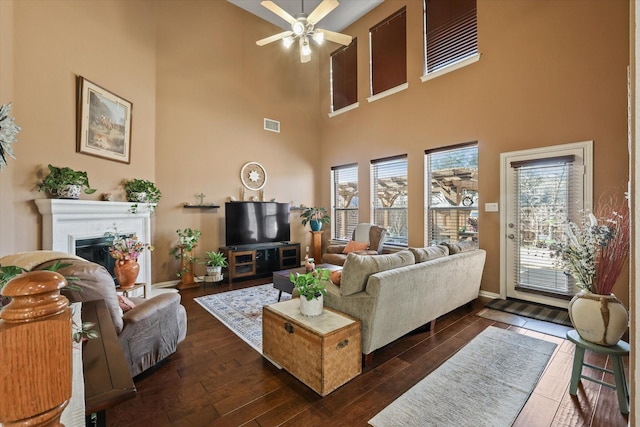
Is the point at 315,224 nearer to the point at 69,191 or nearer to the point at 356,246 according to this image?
the point at 356,246

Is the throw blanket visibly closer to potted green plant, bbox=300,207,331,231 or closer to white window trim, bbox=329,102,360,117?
potted green plant, bbox=300,207,331,231

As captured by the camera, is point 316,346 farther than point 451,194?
No

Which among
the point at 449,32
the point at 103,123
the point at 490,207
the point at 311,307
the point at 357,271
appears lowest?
the point at 311,307

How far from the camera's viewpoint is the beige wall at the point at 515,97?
10.1 feet

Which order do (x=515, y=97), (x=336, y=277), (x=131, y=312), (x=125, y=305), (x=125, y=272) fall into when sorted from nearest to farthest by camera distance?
(x=131, y=312), (x=125, y=305), (x=336, y=277), (x=125, y=272), (x=515, y=97)

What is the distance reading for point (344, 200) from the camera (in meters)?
6.38

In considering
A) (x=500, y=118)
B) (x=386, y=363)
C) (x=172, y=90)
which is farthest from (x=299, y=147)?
(x=386, y=363)

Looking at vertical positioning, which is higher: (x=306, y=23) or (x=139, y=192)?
(x=306, y=23)

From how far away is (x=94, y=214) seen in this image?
10.6ft

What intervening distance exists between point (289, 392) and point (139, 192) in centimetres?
327

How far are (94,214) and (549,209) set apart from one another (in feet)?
18.1

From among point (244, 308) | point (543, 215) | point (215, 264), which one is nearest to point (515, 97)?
point (543, 215)

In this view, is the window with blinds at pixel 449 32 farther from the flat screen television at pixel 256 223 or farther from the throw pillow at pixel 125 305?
the throw pillow at pixel 125 305

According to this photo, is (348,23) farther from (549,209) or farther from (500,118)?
(549,209)
